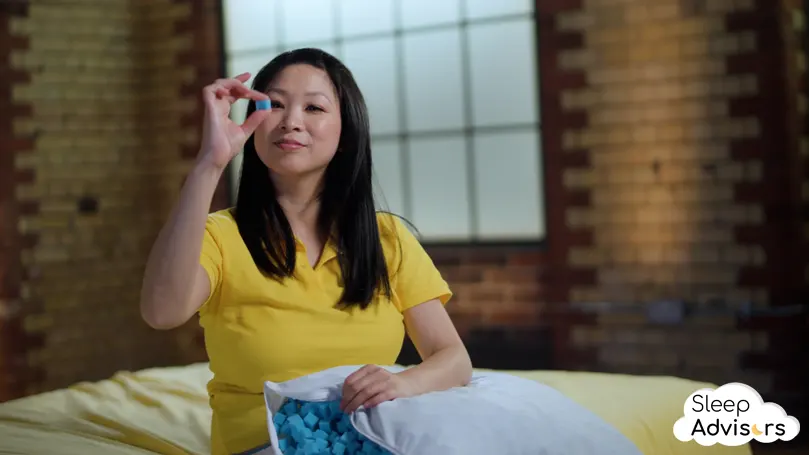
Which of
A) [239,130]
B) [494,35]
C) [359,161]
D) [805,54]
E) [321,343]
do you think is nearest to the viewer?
[239,130]

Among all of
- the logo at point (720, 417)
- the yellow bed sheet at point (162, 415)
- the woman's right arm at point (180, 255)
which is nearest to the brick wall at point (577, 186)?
the logo at point (720, 417)

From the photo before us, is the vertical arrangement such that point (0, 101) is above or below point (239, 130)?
above

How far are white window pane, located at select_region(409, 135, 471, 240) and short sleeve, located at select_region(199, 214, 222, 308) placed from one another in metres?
2.63

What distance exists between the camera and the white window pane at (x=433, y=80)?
13.1ft

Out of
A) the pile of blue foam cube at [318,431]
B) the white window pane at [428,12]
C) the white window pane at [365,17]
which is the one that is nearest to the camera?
the pile of blue foam cube at [318,431]

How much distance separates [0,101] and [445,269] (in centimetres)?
202

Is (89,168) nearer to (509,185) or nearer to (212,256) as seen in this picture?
(509,185)

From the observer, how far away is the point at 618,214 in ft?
11.6

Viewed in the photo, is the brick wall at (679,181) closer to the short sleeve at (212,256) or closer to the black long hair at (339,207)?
the black long hair at (339,207)

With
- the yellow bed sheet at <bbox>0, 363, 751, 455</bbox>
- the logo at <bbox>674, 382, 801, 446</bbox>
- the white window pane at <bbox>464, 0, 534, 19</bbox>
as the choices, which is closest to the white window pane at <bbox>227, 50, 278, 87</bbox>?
the white window pane at <bbox>464, 0, 534, 19</bbox>

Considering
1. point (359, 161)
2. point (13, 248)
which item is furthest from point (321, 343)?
point (13, 248)

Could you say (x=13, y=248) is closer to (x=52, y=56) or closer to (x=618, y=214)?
(x=52, y=56)

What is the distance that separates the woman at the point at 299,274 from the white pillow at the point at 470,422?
40mm

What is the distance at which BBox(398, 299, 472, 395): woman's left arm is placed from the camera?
1.42 m
